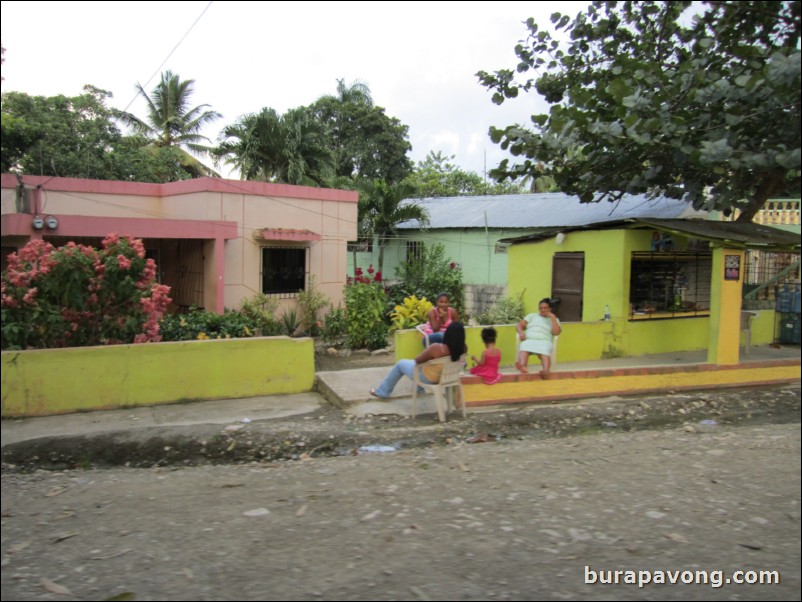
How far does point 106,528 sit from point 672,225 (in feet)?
28.4

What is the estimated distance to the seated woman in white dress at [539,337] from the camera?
8.01 meters

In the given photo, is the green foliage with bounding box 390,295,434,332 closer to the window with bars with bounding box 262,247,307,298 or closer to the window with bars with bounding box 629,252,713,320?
the window with bars with bounding box 262,247,307,298

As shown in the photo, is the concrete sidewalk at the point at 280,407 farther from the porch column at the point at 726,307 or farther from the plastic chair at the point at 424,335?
the plastic chair at the point at 424,335

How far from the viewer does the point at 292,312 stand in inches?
535

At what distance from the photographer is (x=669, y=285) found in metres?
11.1

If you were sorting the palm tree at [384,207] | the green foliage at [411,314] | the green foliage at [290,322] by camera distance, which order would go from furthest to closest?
the palm tree at [384,207], the green foliage at [290,322], the green foliage at [411,314]

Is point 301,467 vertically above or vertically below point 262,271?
below

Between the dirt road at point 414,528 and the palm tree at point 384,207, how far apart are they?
1305 centimetres

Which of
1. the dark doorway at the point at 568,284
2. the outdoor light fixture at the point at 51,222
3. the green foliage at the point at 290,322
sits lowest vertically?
the green foliage at the point at 290,322

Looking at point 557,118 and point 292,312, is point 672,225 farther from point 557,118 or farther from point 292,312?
point 292,312

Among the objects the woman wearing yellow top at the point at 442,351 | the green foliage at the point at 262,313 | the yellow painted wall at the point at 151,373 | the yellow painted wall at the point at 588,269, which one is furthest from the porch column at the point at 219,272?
the woman wearing yellow top at the point at 442,351

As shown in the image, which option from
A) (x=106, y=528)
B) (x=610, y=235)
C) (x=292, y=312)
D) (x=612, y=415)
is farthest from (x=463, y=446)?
(x=292, y=312)

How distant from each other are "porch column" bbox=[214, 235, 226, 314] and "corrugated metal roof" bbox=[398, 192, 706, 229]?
7.34m

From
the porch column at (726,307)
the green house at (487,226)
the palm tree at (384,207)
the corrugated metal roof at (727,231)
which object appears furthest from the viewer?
the palm tree at (384,207)
